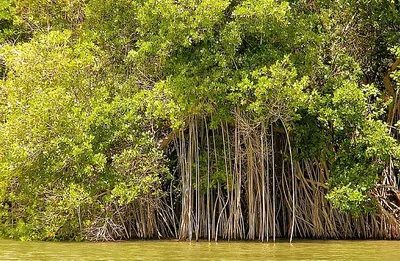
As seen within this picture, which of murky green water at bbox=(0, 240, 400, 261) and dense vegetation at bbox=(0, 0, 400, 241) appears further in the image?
dense vegetation at bbox=(0, 0, 400, 241)

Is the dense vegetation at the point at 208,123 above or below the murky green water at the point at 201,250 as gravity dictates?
above

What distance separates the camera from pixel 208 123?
1454 centimetres

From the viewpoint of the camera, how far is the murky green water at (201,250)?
33.8ft

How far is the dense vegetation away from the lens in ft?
42.8

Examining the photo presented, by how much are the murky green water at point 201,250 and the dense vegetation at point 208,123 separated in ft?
2.34

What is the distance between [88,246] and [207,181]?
9.16ft

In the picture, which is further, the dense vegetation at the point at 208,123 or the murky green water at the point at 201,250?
the dense vegetation at the point at 208,123

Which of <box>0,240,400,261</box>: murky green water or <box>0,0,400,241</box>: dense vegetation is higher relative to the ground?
<box>0,0,400,241</box>: dense vegetation

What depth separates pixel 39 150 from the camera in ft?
43.3

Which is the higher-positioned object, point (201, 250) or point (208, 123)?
point (208, 123)

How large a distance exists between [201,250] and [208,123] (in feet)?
11.7

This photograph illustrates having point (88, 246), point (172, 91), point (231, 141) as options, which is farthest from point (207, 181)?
point (88, 246)

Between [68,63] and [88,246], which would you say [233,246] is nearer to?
[88,246]

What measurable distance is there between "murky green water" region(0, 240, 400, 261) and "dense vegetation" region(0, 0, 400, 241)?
71cm
